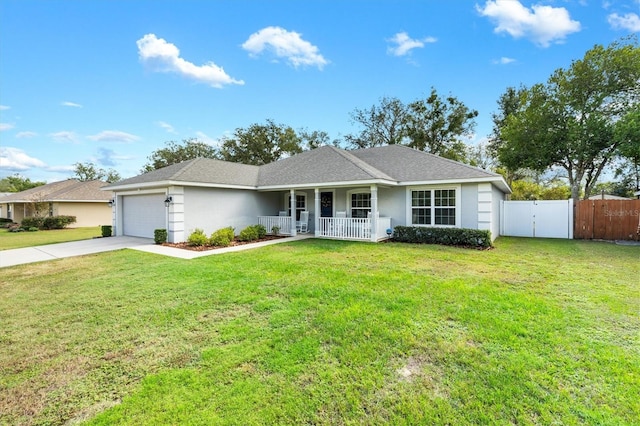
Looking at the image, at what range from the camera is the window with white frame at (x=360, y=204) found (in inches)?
539

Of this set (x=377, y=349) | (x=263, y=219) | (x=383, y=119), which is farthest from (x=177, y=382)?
(x=383, y=119)

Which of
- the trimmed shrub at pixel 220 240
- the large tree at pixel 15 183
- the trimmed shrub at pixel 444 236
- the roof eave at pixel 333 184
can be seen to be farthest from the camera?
the large tree at pixel 15 183

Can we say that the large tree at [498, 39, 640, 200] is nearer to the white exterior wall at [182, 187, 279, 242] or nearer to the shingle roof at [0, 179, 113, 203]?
the white exterior wall at [182, 187, 279, 242]

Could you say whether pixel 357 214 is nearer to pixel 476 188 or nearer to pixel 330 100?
pixel 476 188

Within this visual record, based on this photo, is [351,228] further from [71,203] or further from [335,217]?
[71,203]

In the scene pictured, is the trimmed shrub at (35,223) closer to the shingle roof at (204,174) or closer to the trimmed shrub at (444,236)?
the shingle roof at (204,174)

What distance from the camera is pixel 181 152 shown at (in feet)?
120

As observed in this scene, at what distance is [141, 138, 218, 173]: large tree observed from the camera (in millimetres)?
36344

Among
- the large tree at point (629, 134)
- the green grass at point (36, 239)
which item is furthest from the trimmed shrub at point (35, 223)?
the large tree at point (629, 134)

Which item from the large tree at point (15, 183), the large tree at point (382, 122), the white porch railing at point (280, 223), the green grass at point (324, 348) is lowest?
the green grass at point (324, 348)

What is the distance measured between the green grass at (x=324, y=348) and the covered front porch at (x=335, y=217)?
17.7 ft

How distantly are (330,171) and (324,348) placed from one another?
10364 mm

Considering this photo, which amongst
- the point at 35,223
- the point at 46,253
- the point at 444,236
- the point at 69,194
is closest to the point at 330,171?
the point at 444,236

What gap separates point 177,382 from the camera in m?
2.91
